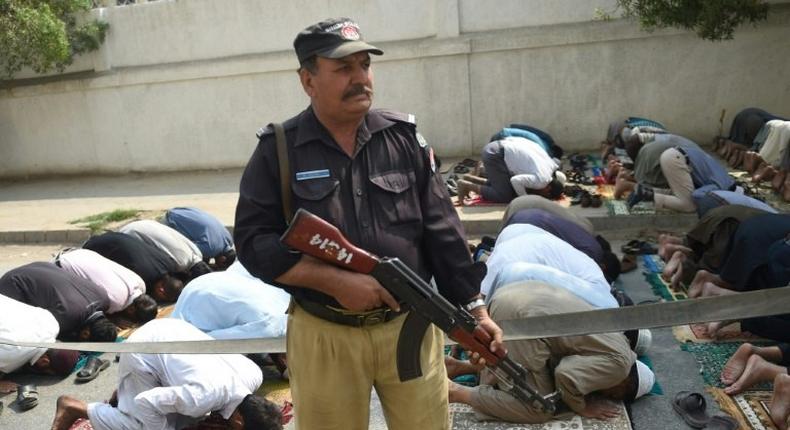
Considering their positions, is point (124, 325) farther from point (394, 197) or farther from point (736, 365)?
point (736, 365)

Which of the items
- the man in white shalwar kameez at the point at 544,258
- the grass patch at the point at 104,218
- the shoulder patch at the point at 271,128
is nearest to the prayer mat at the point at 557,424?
the man in white shalwar kameez at the point at 544,258

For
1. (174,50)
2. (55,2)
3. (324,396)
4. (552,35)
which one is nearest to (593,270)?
(324,396)

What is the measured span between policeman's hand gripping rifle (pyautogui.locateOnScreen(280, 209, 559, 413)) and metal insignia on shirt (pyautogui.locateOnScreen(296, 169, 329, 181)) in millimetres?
193

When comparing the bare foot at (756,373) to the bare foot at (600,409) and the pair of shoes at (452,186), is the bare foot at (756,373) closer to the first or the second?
the bare foot at (600,409)

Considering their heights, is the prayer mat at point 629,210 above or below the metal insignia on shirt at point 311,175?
below

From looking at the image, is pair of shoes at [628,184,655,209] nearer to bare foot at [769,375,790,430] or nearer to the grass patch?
bare foot at [769,375,790,430]

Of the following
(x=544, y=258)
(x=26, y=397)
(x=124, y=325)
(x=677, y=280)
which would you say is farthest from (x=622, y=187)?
(x=26, y=397)

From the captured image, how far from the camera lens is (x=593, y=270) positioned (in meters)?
4.04

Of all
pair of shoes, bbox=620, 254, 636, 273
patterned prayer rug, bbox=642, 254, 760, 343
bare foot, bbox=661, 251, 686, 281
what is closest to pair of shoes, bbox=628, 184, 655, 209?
pair of shoes, bbox=620, 254, 636, 273

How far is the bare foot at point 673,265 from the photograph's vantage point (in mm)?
4941

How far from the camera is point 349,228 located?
197cm

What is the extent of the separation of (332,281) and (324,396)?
1.22ft

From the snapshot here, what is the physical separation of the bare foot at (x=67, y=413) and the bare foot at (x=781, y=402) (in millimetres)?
3193

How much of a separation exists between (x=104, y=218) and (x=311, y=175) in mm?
7166
